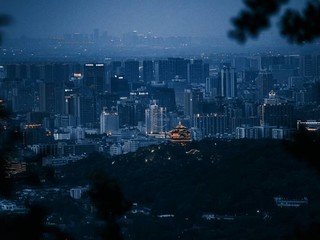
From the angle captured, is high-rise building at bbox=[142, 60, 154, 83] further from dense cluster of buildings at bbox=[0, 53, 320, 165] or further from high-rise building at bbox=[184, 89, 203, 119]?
high-rise building at bbox=[184, 89, 203, 119]

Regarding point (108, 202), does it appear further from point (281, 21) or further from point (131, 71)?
point (131, 71)

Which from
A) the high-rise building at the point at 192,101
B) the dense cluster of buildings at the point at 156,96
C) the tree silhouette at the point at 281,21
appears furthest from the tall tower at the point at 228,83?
the tree silhouette at the point at 281,21

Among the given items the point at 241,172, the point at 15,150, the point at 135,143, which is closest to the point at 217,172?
the point at 241,172

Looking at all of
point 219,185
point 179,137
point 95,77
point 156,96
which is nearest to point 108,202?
point 219,185

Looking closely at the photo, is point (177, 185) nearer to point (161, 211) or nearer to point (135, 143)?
point (161, 211)

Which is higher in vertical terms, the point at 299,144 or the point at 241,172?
the point at 299,144

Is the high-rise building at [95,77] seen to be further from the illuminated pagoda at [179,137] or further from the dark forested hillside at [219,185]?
the dark forested hillside at [219,185]
